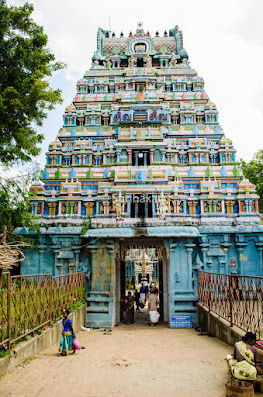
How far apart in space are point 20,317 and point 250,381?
16.5 ft

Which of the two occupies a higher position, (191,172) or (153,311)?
(191,172)

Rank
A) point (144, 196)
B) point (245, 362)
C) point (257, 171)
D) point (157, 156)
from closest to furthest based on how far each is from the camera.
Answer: point (245, 362) → point (144, 196) → point (157, 156) → point (257, 171)

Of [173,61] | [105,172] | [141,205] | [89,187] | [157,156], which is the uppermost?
[173,61]

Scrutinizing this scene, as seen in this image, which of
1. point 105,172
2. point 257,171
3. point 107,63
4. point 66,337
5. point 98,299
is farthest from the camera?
point 257,171

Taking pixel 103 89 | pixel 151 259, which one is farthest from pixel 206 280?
→ pixel 151 259

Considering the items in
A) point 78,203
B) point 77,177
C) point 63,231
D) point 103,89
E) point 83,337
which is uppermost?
point 103,89

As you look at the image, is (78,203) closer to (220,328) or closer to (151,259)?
(220,328)

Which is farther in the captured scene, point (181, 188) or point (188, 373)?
point (181, 188)

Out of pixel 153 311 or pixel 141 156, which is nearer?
pixel 153 311

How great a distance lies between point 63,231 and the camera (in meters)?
13.8

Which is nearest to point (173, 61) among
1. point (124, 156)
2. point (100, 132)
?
point (100, 132)

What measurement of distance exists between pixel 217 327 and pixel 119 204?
663cm

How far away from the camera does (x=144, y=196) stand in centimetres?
1458

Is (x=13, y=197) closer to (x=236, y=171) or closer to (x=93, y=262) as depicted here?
(x=93, y=262)
